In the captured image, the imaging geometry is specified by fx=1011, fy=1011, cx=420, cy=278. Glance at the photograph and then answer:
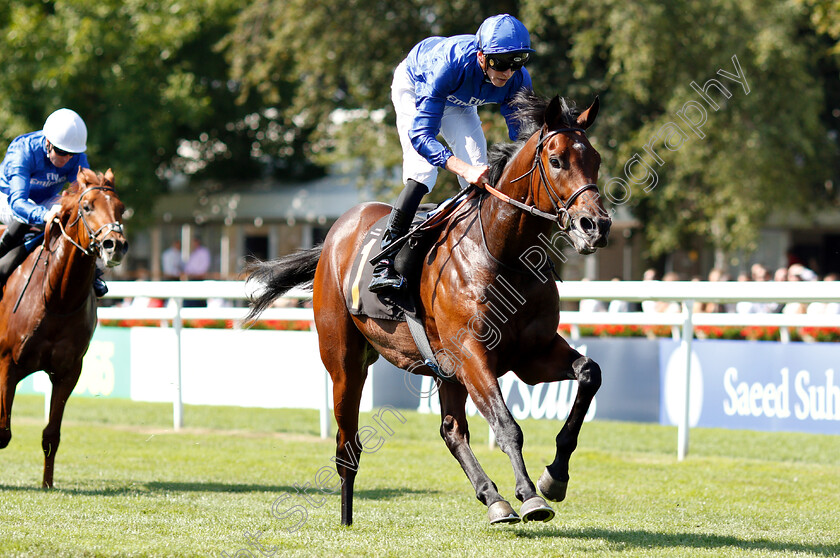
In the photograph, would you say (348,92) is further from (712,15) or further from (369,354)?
(369,354)

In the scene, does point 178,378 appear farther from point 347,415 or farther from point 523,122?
point 523,122

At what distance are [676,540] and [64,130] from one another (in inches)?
170

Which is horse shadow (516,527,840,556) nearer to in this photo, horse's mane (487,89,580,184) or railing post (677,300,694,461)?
horse's mane (487,89,580,184)

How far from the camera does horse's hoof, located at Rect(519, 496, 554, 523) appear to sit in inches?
147

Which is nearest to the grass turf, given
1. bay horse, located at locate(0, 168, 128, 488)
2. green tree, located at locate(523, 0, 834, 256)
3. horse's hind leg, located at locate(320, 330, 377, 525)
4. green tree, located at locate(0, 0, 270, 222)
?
horse's hind leg, located at locate(320, 330, 377, 525)

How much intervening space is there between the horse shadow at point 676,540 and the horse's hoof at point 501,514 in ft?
1.62

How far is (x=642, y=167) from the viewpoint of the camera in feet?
54.4

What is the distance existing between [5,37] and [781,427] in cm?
1899

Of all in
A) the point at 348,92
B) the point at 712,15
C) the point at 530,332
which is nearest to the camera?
the point at 530,332

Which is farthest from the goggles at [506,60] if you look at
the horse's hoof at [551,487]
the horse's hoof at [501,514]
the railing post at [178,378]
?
the railing post at [178,378]

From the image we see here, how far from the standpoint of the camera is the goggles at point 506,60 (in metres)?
4.35

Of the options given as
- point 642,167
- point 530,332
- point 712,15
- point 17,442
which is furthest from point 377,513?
point 712,15

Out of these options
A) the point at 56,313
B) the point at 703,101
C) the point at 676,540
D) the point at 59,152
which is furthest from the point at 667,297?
the point at 703,101

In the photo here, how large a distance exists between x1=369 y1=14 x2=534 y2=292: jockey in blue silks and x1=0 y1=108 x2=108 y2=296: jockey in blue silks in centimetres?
240
